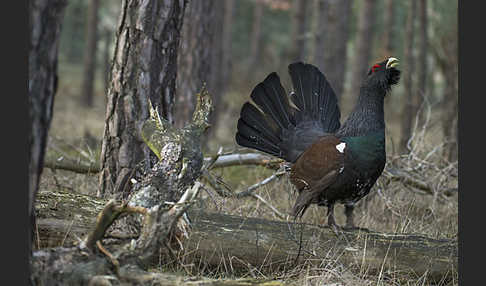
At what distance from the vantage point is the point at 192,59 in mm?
7309

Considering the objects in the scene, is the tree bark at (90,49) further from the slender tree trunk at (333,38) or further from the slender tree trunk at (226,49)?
the slender tree trunk at (333,38)

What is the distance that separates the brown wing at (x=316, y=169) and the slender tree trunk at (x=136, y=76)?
136 centimetres

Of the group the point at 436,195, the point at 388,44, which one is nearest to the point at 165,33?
the point at 436,195

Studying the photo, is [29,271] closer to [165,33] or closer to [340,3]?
[165,33]

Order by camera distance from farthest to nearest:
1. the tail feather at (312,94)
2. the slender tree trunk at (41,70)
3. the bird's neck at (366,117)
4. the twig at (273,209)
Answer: the tail feather at (312,94) → the twig at (273,209) → the bird's neck at (366,117) → the slender tree trunk at (41,70)

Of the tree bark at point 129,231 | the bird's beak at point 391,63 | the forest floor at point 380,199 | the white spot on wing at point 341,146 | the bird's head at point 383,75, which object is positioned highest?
the bird's beak at point 391,63

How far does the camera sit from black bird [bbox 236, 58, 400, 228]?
4.25 metres

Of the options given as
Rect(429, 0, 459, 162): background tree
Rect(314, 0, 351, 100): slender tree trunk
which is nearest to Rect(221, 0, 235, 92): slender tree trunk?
Rect(314, 0, 351, 100): slender tree trunk

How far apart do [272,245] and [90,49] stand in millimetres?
16167

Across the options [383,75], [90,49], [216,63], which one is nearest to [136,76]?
[383,75]

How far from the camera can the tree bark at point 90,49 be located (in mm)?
17353

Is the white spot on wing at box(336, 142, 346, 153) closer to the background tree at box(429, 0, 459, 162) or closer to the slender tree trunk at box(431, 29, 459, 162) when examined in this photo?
the background tree at box(429, 0, 459, 162)

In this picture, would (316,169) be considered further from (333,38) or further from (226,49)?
(226,49)

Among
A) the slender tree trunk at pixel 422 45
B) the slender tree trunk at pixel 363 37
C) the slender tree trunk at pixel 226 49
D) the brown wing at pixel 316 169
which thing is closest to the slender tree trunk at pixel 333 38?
the slender tree trunk at pixel 363 37
